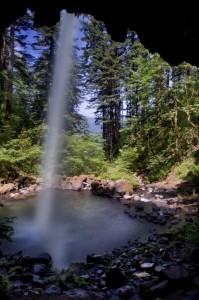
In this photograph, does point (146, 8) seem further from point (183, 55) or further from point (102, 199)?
point (102, 199)

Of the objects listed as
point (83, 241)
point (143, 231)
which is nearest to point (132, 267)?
point (83, 241)

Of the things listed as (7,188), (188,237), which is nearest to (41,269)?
(188,237)

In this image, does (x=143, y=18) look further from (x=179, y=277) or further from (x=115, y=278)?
(x=115, y=278)

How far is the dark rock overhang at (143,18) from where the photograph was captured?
19.5 ft

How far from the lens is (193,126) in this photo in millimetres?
18672

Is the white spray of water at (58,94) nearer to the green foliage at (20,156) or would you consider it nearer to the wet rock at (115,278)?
the green foliage at (20,156)

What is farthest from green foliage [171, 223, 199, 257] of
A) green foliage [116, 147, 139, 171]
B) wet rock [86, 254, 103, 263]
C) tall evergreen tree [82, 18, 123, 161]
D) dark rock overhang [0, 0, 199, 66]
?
tall evergreen tree [82, 18, 123, 161]

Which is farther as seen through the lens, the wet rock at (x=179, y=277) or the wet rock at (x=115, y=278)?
the wet rock at (x=115, y=278)

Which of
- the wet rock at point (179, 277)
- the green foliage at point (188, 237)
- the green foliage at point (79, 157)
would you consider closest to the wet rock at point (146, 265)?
the green foliage at point (188, 237)

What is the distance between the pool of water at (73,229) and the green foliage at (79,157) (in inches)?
258

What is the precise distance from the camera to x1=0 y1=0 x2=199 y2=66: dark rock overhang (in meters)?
5.95

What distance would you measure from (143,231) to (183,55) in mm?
6479

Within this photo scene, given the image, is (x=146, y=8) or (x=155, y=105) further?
(x=155, y=105)

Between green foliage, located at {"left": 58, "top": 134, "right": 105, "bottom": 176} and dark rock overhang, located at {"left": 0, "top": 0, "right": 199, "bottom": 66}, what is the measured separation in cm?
1639
